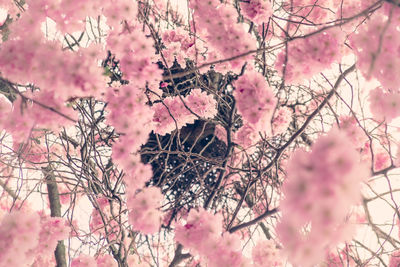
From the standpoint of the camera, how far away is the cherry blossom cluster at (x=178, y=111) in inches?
42.4

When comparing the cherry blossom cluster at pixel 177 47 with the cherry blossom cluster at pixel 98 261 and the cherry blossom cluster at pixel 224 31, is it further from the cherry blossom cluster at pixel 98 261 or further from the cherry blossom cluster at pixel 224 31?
the cherry blossom cluster at pixel 98 261

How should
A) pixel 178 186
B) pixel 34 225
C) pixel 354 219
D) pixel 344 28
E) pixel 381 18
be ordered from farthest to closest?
pixel 354 219 → pixel 178 186 → pixel 344 28 → pixel 34 225 → pixel 381 18

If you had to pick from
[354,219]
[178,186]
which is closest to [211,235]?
[178,186]

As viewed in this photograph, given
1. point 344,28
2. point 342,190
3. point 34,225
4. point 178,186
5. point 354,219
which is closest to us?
point 342,190

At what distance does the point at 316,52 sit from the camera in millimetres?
830

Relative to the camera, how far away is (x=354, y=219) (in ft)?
5.15

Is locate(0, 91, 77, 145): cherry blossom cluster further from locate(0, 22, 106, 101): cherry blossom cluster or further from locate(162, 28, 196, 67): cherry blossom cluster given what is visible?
locate(162, 28, 196, 67): cherry blossom cluster

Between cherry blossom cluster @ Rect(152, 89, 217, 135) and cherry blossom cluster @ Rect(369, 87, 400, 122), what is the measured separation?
0.43 metres

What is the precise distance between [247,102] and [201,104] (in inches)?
10.9

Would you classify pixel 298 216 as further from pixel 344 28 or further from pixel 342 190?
pixel 344 28

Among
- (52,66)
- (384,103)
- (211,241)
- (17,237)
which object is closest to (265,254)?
(211,241)

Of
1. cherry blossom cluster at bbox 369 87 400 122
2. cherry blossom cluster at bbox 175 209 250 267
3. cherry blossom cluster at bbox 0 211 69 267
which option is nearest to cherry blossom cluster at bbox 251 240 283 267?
cherry blossom cluster at bbox 175 209 250 267

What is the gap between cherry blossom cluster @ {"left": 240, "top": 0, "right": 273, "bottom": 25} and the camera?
97 cm

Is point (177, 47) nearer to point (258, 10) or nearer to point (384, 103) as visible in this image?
point (258, 10)
